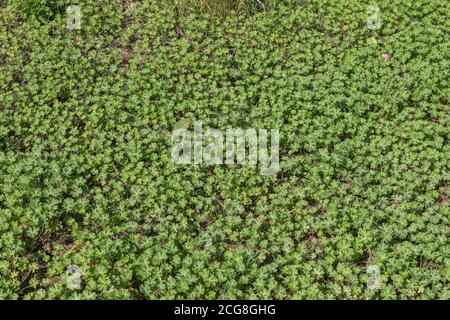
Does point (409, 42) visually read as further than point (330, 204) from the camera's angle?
Yes

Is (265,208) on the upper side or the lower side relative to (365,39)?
lower

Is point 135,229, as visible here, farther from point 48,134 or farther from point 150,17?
point 150,17

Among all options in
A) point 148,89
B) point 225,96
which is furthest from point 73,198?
point 225,96

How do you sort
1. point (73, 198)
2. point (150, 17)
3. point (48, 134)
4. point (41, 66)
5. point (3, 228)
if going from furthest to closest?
point (150, 17) < point (41, 66) < point (48, 134) < point (73, 198) < point (3, 228)
